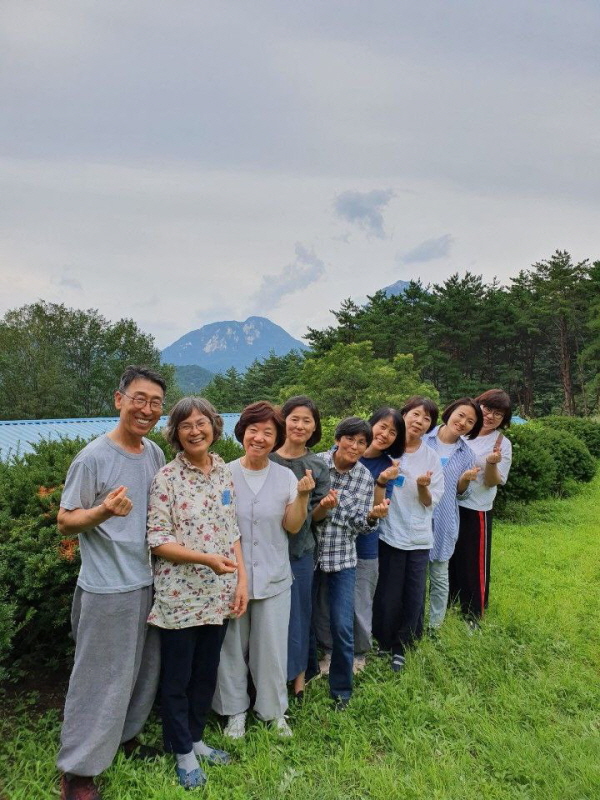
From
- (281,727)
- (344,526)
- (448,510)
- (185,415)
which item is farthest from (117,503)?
(448,510)

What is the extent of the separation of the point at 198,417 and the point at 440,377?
31.4m

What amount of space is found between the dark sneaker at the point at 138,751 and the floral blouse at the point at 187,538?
67 cm

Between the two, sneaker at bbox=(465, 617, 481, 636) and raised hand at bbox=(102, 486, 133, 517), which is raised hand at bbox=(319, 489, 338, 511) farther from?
sneaker at bbox=(465, 617, 481, 636)

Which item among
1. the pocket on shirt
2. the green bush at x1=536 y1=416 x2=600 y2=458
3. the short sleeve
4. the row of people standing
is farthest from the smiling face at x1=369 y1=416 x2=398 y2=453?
the green bush at x1=536 y1=416 x2=600 y2=458

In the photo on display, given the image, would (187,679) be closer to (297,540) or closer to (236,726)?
(236,726)

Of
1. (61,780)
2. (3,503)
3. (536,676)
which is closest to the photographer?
(61,780)

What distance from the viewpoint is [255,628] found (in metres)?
2.71

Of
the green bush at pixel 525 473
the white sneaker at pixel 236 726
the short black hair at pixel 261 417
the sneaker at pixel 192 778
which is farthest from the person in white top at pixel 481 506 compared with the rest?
the green bush at pixel 525 473

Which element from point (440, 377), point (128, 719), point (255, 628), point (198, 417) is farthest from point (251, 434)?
point (440, 377)

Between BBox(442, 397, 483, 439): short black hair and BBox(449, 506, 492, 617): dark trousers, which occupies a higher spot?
BBox(442, 397, 483, 439): short black hair

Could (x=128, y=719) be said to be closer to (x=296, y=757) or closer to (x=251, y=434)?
(x=296, y=757)

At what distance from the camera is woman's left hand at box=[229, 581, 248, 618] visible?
250 centimetres

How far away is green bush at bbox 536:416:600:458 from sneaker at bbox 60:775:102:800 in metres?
14.8

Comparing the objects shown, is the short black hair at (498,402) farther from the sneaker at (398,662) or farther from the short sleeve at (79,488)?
the short sleeve at (79,488)
